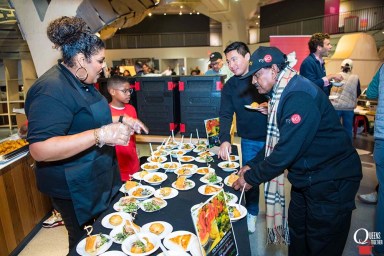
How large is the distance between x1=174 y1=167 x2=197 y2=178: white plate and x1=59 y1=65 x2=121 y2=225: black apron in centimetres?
56

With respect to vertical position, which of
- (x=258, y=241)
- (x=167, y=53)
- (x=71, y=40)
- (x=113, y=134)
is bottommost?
(x=258, y=241)

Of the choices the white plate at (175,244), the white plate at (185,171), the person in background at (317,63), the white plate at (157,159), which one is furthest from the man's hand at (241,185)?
the person in background at (317,63)

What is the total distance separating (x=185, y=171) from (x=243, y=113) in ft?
2.58

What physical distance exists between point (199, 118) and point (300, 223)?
256cm

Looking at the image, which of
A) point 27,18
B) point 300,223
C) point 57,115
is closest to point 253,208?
point 300,223

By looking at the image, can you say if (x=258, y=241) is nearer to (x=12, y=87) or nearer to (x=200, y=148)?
(x=200, y=148)

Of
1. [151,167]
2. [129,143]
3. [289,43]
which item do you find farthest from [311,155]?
[289,43]

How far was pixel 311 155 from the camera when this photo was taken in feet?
4.86

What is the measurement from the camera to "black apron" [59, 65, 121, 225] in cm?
142

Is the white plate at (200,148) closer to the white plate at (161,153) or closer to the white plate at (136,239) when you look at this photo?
the white plate at (161,153)

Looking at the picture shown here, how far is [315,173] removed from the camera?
150 cm

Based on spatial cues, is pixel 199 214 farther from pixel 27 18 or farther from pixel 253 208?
pixel 27 18

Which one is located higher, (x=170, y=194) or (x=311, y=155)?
(x=311, y=155)

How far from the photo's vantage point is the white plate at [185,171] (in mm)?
2016
